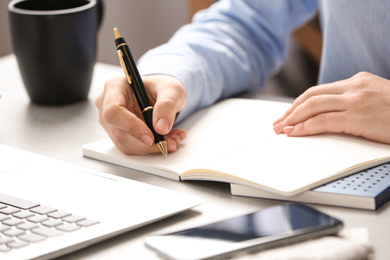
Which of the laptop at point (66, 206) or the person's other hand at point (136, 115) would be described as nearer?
the laptop at point (66, 206)

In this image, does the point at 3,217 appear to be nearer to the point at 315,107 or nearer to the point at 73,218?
the point at 73,218

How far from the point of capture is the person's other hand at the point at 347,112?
776 mm

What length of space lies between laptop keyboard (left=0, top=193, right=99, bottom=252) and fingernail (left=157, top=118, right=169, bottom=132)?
8.4 inches

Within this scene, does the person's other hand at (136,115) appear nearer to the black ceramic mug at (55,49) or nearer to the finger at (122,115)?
the finger at (122,115)

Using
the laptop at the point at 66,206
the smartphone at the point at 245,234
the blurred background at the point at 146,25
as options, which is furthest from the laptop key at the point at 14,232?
the blurred background at the point at 146,25

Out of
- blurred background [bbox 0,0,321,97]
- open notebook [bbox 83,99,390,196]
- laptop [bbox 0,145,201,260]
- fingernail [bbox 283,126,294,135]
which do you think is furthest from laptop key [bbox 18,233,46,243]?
blurred background [bbox 0,0,321,97]

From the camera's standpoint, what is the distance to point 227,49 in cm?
116

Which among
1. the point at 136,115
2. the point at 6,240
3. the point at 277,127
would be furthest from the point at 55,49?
the point at 6,240

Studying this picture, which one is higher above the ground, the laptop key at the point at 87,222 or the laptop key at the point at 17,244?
the laptop key at the point at 87,222

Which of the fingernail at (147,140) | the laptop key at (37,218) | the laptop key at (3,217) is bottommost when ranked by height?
the laptop key at (37,218)

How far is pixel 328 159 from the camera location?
2.37 ft

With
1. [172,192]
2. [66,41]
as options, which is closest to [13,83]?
[66,41]

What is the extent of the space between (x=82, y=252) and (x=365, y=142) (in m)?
0.38

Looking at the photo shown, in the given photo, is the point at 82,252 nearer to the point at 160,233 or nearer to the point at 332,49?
the point at 160,233
